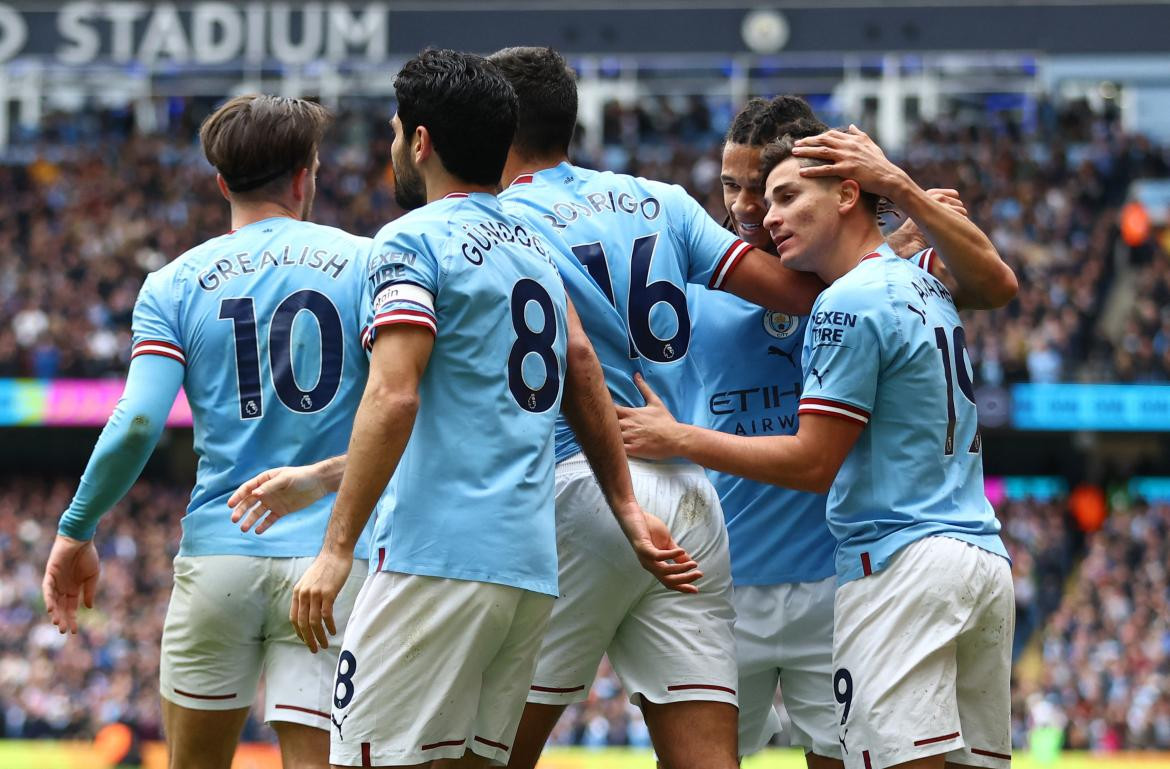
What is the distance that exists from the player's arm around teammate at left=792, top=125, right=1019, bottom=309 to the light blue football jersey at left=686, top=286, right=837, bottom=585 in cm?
55

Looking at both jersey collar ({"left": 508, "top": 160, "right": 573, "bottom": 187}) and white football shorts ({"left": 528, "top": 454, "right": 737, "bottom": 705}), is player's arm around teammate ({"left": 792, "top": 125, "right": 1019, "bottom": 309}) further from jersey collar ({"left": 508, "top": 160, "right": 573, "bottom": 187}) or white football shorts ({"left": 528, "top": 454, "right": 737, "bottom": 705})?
white football shorts ({"left": 528, "top": 454, "right": 737, "bottom": 705})

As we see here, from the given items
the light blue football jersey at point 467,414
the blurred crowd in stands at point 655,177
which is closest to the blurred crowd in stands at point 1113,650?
the blurred crowd in stands at point 655,177

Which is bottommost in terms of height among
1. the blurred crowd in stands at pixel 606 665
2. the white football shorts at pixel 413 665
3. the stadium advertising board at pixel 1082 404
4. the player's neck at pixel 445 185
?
the blurred crowd in stands at pixel 606 665

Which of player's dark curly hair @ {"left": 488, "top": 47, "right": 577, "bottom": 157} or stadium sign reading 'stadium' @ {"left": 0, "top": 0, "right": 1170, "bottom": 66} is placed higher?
stadium sign reading 'stadium' @ {"left": 0, "top": 0, "right": 1170, "bottom": 66}

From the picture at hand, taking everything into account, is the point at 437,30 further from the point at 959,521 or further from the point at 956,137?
the point at 959,521

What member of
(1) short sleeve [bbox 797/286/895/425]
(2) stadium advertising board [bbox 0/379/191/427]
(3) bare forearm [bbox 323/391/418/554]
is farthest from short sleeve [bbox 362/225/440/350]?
(2) stadium advertising board [bbox 0/379/191/427]

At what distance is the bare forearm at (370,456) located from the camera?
11.5 ft

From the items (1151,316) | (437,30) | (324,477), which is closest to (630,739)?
(1151,316)

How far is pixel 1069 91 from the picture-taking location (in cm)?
3152

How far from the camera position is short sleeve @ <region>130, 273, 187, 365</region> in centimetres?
459

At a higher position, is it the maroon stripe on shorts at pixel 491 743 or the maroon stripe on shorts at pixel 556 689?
the maroon stripe on shorts at pixel 491 743

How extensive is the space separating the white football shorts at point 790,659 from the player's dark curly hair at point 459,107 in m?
1.79

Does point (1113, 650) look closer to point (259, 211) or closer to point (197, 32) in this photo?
point (259, 211)

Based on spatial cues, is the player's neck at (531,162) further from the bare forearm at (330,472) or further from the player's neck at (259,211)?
the bare forearm at (330,472)
